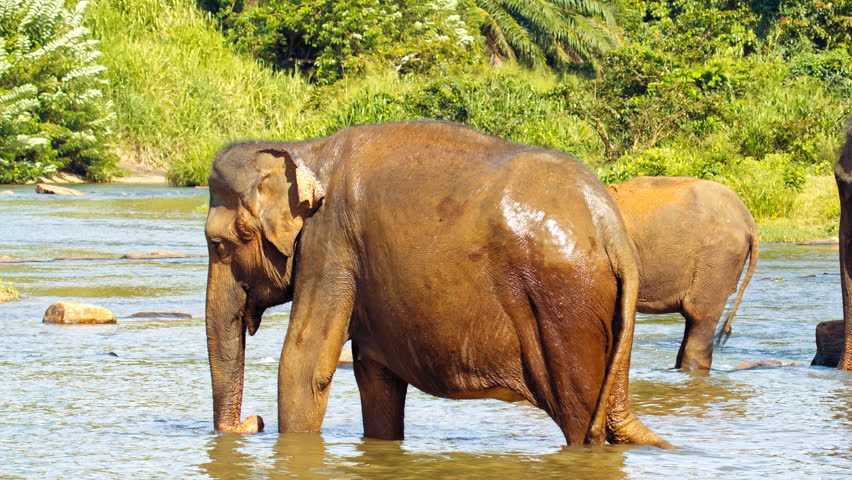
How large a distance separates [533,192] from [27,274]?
9.51 metres

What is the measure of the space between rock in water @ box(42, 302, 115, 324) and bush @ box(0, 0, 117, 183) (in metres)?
18.7

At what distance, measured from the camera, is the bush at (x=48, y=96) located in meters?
27.8

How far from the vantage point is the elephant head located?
199 inches

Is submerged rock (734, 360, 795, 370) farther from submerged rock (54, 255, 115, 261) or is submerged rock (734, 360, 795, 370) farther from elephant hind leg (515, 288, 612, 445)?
submerged rock (54, 255, 115, 261)

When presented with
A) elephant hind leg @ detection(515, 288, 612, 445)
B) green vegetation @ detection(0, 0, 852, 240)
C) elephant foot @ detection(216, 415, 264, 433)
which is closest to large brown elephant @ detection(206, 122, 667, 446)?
elephant hind leg @ detection(515, 288, 612, 445)

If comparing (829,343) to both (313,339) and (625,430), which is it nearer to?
(625,430)

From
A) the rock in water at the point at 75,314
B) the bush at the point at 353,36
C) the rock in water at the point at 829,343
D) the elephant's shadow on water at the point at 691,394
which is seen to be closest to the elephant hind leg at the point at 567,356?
the elephant's shadow on water at the point at 691,394

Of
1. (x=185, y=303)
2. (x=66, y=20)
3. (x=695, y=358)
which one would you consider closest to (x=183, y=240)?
(x=185, y=303)

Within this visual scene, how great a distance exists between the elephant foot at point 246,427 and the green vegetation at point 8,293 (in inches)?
222

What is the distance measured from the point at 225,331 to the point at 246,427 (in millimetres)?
542

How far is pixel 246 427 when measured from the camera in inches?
225

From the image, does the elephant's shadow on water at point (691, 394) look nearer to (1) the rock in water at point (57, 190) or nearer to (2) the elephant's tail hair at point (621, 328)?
(2) the elephant's tail hair at point (621, 328)

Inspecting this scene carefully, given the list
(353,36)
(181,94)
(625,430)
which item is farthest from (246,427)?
(353,36)

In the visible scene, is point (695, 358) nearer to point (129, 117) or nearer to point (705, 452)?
point (705, 452)
